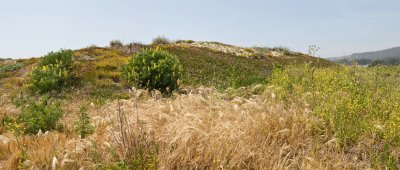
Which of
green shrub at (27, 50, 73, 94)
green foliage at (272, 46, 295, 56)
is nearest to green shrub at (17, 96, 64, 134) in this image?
green shrub at (27, 50, 73, 94)

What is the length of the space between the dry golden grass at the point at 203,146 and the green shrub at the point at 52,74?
740 cm

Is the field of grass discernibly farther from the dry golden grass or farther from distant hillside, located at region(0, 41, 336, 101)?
distant hillside, located at region(0, 41, 336, 101)

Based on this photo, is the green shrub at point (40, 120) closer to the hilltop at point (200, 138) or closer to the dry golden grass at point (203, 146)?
the hilltop at point (200, 138)

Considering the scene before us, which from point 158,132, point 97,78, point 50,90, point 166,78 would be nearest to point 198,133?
point 158,132

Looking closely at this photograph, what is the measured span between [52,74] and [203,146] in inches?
406

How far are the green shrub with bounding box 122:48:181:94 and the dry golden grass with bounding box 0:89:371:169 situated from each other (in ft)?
20.1

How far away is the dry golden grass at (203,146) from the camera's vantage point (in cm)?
529

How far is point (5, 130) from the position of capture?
7.81m

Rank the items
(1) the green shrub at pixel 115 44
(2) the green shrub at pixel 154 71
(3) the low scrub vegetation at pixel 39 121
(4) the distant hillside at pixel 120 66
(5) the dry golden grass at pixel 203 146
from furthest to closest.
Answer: (1) the green shrub at pixel 115 44
(4) the distant hillside at pixel 120 66
(2) the green shrub at pixel 154 71
(3) the low scrub vegetation at pixel 39 121
(5) the dry golden grass at pixel 203 146

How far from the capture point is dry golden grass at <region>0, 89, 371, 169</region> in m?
5.29

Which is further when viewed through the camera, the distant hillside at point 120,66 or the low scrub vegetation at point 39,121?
the distant hillside at point 120,66

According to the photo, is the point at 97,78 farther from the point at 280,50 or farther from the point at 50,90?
the point at 280,50

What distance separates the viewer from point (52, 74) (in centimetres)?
1401

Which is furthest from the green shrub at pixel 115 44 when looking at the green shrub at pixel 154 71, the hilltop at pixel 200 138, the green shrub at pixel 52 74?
the hilltop at pixel 200 138
